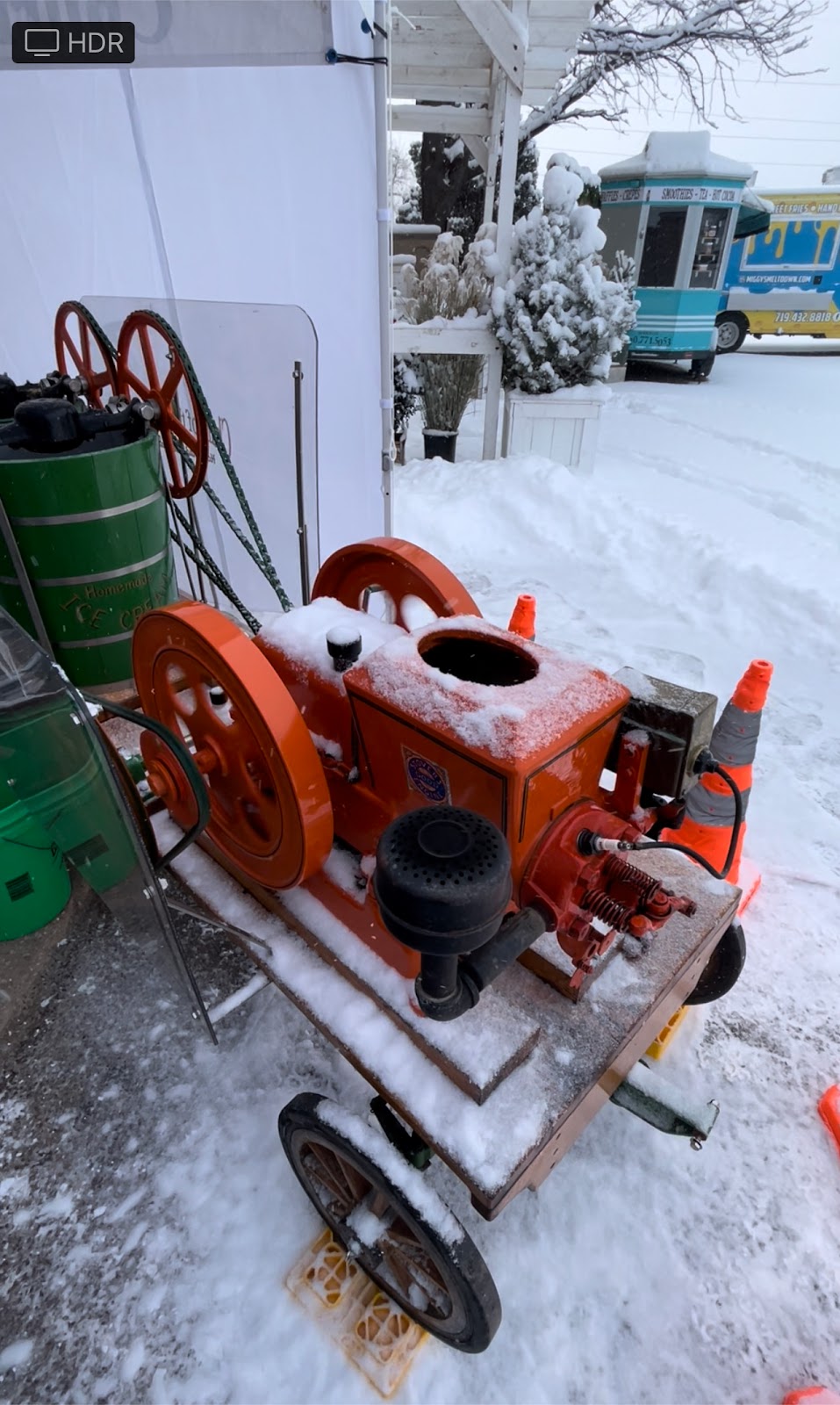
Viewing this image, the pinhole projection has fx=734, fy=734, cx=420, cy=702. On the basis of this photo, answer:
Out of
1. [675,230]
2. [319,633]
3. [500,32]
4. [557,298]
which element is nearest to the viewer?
[319,633]

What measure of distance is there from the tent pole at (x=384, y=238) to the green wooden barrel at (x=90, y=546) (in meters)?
1.36

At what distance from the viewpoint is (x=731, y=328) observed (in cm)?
1315

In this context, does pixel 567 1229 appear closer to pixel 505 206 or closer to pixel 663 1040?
pixel 663 1040

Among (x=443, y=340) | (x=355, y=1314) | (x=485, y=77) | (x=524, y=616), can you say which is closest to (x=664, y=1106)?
(x=355, y=1314)

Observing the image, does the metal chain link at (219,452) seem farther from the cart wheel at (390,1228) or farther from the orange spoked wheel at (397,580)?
the cart wheel at (390,1228)

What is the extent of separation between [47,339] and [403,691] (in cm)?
350

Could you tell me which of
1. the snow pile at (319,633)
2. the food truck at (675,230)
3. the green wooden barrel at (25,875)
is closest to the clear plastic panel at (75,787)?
the green wooden barrel at (25,875)

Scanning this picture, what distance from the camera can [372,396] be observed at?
347cm

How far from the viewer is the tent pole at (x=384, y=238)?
8.83 ft

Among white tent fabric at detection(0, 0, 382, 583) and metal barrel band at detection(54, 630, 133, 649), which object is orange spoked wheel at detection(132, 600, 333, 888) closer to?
metal barrel band at detection(54, 630, 133, 649)

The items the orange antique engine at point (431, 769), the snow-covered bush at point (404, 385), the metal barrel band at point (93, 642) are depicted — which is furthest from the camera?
the snow-covered bush at point (404, 385)

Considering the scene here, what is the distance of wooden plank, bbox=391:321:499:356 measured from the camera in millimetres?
6023

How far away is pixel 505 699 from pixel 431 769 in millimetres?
199

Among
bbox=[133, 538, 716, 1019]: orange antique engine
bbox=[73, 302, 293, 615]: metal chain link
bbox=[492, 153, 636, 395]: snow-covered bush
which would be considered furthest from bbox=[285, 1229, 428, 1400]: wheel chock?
bbox=[492, 153, 636, 395]: snow-covered bush
